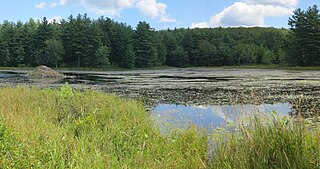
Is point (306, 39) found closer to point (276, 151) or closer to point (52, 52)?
point (52, 52)

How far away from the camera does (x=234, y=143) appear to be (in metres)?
4.67

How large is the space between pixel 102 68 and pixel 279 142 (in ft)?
219

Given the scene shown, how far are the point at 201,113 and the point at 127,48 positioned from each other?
2524 inches

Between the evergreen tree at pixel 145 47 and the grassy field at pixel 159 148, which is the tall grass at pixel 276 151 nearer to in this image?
the grassy field at pixel 159 148

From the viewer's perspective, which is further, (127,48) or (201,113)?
(127,48)

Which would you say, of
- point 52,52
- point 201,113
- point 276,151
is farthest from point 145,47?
point 276,151

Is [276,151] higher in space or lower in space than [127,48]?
lower

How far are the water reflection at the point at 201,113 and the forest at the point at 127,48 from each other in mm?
46643

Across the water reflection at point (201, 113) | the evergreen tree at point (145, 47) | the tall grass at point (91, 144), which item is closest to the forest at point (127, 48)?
Answer: the evergreen tree at point (145, 47)

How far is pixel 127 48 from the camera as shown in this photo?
73938mm

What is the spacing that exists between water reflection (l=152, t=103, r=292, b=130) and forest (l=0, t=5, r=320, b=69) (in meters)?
46.6

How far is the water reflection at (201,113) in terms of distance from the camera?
9.14 m

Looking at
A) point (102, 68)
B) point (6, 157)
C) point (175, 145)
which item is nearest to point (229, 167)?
point (175, 145)

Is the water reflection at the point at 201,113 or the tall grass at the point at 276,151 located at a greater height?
the tall grass at the point at 276,151
